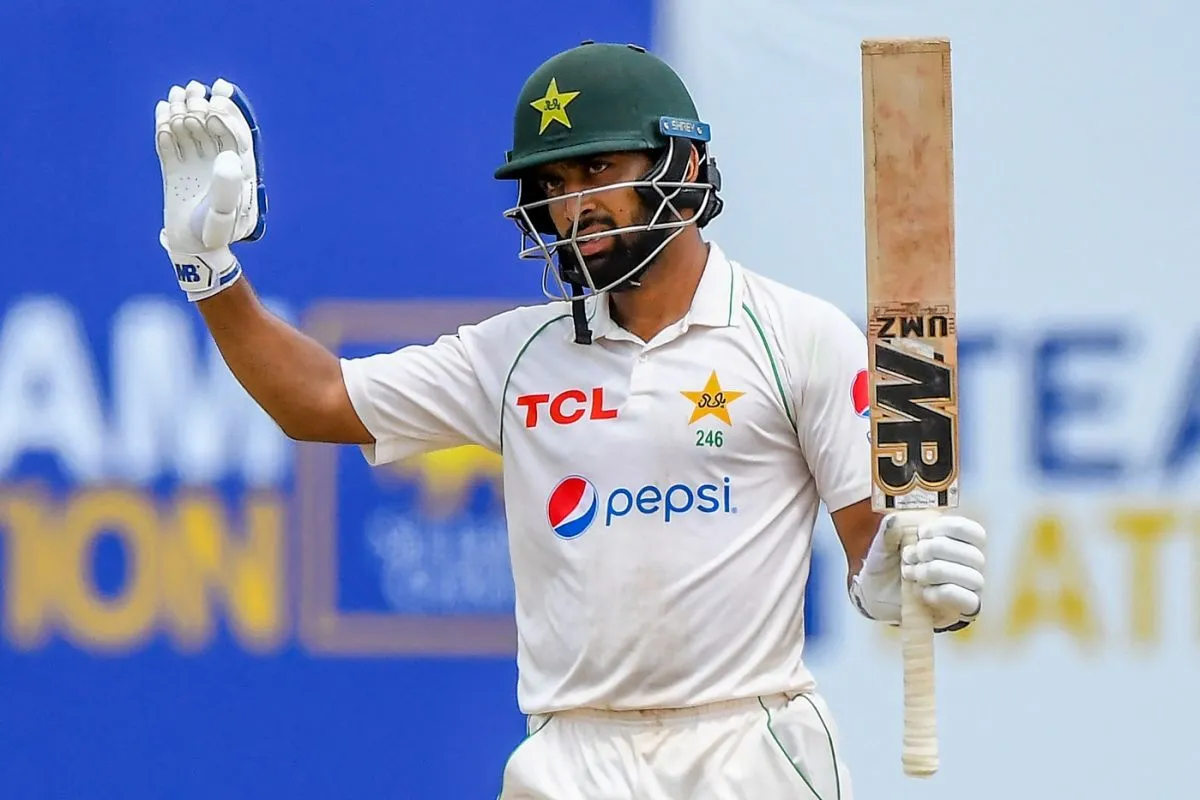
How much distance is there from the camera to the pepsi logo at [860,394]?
6.79ft

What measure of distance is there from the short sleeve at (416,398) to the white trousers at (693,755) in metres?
0.35

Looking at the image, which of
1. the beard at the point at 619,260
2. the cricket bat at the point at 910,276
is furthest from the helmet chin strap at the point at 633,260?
the cricket bat at the point at 910,276

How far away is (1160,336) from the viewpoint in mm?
2908

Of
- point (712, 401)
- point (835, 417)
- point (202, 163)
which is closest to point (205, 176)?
point (202, 163)

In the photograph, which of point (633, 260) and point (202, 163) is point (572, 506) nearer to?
point (633, 260)

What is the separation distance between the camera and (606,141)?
2066 millimetres

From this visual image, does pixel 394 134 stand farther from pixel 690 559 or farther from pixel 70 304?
pixel 690 559

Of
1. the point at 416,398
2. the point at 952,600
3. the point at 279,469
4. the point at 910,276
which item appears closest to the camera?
the point at 952,600

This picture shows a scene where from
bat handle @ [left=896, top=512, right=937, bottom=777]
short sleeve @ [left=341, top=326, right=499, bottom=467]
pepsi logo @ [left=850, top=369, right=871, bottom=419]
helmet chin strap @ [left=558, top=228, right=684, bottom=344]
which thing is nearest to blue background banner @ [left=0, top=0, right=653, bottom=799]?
short sleeve @ [left=341, top=326, right=499, bottom=467]

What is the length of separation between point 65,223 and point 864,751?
4.81ft

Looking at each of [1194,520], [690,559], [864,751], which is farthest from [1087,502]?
[690,559]

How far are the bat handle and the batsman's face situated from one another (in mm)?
420

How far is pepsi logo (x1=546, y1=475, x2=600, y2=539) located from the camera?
2072mm

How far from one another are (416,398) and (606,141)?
37 cm
